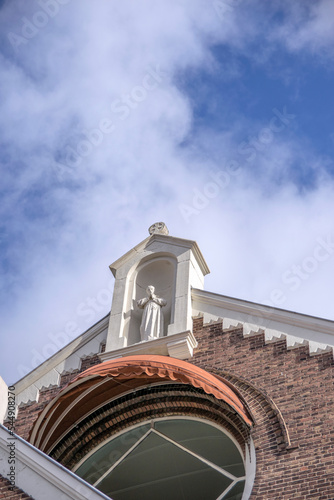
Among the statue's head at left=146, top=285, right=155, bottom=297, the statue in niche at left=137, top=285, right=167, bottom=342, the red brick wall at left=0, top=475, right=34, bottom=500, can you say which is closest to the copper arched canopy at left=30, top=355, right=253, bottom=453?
the statue in niche at left=137, top=285, right=167, bottom=342

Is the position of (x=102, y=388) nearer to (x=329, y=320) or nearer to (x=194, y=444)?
(x=194, y=444)

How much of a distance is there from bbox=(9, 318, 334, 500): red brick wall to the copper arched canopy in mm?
440

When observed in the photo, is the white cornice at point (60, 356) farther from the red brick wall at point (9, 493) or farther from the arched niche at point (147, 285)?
the red brick wall at point (9, 493)

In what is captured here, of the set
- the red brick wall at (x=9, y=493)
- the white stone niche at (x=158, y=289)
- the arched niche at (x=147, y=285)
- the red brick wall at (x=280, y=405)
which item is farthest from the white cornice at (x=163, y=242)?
the red brick wall at (x=9, y=493)

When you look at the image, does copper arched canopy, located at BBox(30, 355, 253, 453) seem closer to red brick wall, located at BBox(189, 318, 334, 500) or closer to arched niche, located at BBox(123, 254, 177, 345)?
red brick wall, located at BBox(189, 318, 334, 500)

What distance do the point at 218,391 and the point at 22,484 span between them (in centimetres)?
472

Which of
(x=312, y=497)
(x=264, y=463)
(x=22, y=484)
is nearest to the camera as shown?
(x=22, y=484)

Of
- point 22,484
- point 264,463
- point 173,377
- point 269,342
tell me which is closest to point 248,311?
point 269,342

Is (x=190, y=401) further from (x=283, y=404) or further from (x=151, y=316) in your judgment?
(x=151, y=316)

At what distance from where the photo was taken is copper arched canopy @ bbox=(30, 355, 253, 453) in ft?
54.3

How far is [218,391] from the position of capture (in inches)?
642

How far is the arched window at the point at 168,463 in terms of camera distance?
16391 mm

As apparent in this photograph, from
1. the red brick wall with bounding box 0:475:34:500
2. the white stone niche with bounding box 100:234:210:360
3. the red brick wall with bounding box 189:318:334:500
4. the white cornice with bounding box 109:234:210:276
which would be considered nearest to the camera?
the red brick wall with bounding box 0:475:34:500

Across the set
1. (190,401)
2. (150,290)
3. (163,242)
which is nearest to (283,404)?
(190,401)
